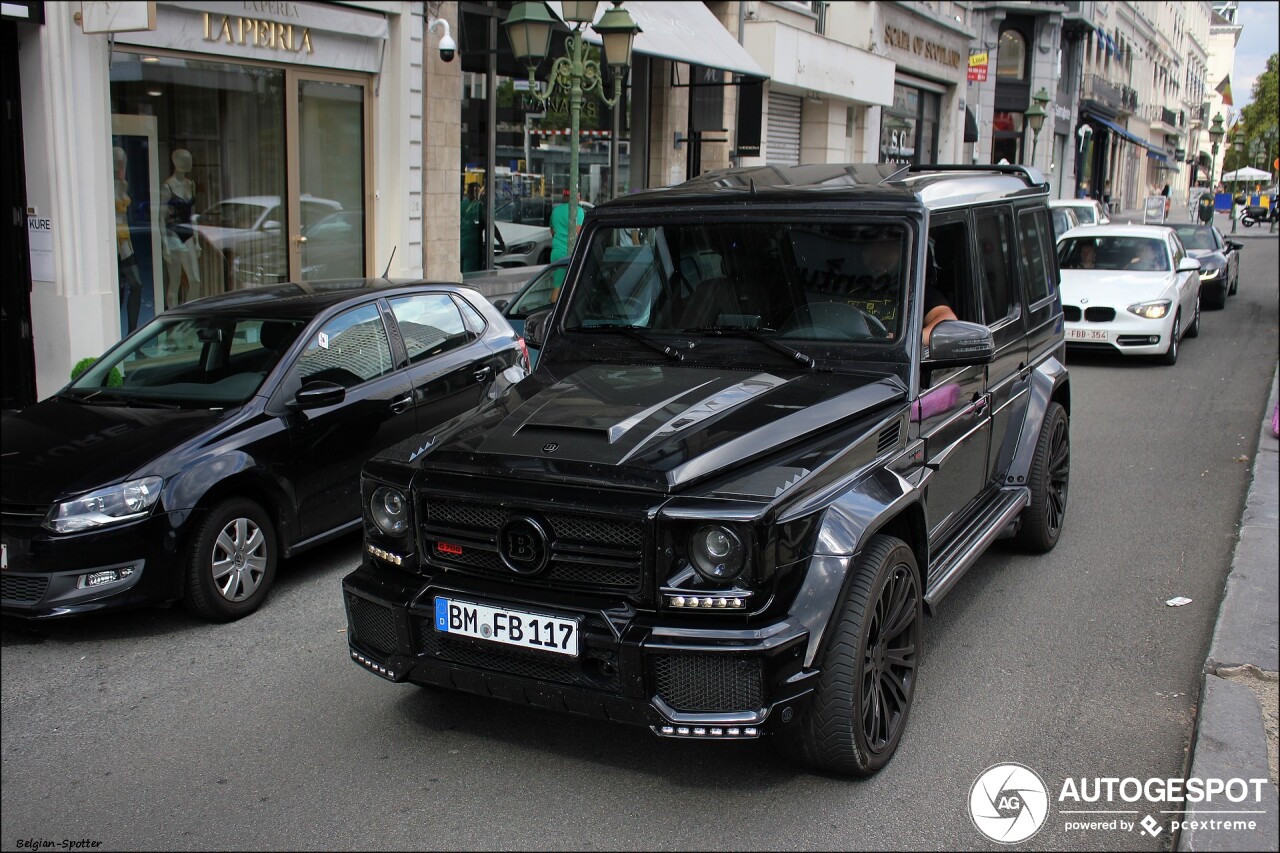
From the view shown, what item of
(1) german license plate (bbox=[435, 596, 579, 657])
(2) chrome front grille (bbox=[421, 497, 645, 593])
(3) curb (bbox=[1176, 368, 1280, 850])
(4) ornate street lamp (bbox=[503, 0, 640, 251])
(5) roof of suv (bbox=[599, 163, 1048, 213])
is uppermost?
(4) ornate street lamp (bbox=[503, 0, 640, 251])

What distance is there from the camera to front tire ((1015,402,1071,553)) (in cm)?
629

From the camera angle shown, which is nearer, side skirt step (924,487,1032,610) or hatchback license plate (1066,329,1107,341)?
side skirt step (924,487,1032,610)

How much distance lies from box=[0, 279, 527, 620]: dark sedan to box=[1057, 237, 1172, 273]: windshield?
32.9 ft

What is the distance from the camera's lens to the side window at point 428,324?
701 centimetres

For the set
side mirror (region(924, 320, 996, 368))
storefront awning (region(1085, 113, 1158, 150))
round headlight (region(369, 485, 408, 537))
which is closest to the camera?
round headlight (region(369, 485, 408, 537))

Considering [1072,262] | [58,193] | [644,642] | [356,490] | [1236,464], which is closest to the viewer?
[644,642]

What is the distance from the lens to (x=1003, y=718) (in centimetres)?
444

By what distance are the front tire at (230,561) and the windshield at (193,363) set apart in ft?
2.09

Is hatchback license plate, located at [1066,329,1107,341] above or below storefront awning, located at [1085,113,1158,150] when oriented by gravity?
below

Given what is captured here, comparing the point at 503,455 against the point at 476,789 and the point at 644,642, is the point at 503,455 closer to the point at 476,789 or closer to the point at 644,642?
the point at 644,642

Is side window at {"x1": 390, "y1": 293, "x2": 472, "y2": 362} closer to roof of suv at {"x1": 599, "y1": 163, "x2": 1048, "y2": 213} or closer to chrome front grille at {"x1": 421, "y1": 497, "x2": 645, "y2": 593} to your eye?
roof of suv at {"x1": 599, "y1": 163, "x2": 1048, "y2": 213}

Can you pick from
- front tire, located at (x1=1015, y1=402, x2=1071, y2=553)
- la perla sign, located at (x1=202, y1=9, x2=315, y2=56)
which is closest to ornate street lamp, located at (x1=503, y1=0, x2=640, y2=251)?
la perla sign, located at (x1=202, y1=9, x2=315, y2=56)

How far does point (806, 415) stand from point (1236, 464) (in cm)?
628

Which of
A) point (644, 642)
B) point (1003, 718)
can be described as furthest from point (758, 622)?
point (1003, 718)
